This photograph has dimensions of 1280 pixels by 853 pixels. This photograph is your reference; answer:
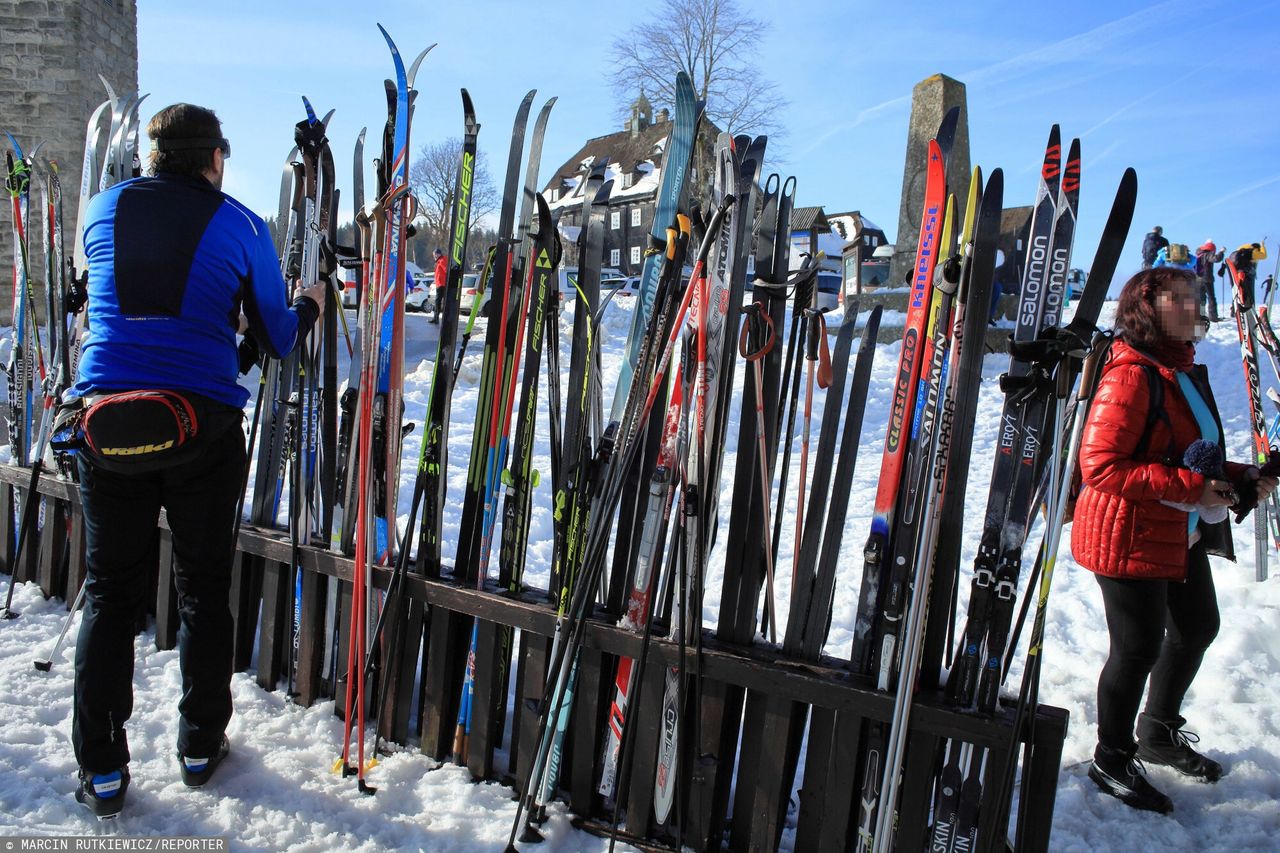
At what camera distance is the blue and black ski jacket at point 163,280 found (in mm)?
1802

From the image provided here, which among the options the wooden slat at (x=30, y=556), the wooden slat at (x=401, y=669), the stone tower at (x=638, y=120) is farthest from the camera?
the stone tower at (x=638, y=120)

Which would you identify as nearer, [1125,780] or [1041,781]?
[1041,781]

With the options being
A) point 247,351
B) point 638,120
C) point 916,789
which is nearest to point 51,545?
point 247,351

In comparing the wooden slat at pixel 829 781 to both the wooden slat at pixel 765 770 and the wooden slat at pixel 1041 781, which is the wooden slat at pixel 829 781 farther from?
the wooden slat at pixel 1041 781

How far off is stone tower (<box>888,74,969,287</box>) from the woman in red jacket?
9113 millimetres

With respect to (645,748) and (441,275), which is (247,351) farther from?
(645,748)

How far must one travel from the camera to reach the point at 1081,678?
2.85 m

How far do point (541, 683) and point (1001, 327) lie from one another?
9.13 meters

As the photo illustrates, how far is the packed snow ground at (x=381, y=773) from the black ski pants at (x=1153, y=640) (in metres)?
0.21

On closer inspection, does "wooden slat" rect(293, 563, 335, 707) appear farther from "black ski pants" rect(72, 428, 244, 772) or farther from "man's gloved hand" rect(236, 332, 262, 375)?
"man's gloved hand" rect(236, 332, 262, 375)

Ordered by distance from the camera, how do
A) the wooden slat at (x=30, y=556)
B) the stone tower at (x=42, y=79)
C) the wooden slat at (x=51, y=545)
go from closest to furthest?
the wooden slat at (x=51, y=545)
the wooden slat at (x=30, y=556)
the stone tower at (x=42, y=79)

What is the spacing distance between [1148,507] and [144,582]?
8.21ft

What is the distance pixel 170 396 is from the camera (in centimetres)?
183

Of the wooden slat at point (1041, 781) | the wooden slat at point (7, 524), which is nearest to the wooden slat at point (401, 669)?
the wooden slat at point (1041, 781)
